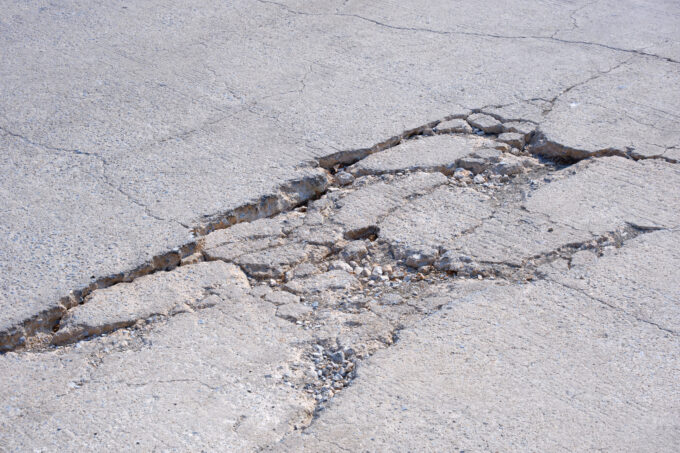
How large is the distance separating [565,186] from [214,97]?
209cm

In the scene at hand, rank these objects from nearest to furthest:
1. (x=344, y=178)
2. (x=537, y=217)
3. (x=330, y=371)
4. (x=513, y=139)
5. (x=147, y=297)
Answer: (x=330, y=371) < (x=147, y=297) < (x=537, y=217) < (x=344, y=178) < (x=513, y=139)

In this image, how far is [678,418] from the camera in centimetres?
220

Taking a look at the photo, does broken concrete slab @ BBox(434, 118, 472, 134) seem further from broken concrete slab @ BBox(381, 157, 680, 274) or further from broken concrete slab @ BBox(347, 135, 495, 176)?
broken concrete slab @ BBox(381, 157, 680, 274)

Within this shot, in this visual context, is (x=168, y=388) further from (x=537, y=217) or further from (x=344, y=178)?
(x=537, y=217)

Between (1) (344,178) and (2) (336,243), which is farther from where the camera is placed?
(1) (344,178)

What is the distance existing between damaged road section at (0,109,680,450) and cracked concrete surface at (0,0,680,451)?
0.01m

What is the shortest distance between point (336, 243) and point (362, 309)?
426 millimetres

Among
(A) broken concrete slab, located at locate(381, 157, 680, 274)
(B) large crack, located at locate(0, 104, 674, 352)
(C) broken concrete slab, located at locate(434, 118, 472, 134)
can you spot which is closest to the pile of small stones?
(A) broken concrete slab, located at locate(381, 157, 680, 274)

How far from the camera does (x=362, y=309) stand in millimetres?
2713

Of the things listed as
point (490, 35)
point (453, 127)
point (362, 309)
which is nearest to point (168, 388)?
point (362, 309)

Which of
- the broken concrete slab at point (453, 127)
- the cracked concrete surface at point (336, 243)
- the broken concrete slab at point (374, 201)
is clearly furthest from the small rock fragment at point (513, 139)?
the broken concrete slab at point (374, 201)

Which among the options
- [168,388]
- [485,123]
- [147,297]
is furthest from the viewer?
[485,123]

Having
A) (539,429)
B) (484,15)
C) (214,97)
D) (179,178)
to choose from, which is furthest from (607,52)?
(539,429)

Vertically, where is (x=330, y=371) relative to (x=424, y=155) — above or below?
below
